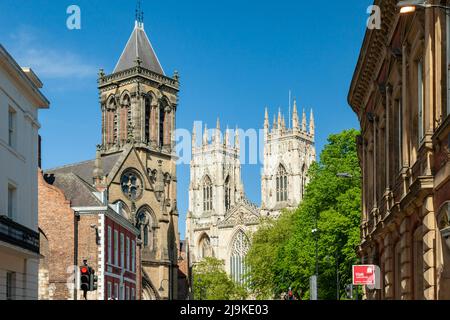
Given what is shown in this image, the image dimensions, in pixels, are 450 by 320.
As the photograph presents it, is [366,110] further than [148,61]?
No

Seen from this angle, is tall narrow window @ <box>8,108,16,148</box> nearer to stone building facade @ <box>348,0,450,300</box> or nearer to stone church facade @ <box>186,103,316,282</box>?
stone building facade @ <box>348,0,450,300</box>

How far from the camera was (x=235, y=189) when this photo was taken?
552ft

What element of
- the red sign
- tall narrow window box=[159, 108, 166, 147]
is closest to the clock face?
tall narrow window box=[159, 108, 166, 147]

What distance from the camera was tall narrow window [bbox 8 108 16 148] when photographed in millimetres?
29566

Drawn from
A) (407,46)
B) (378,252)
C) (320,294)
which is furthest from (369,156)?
(320,294)

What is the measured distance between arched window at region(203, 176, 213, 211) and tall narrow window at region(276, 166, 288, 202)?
15546mm

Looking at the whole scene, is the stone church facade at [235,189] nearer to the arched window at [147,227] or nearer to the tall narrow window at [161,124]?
the tall narrow window at [161,124]

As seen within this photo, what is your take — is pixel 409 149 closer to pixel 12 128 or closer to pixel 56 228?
pixel 12 128

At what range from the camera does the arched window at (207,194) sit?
16550 centimetres

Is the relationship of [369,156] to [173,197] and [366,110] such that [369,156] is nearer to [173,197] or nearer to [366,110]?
[366,110]

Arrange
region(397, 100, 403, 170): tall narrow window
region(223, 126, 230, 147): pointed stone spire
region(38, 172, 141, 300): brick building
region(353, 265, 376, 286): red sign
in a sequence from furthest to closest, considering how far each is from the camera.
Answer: region(223, 126, 230, 147): pointed stone spire < region(38, 172, 141, 300): brick building < region(353, 265, 376, 286): red sign < region(397, 100, 403, 170): tall narrow window

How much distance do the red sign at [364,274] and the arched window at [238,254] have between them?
12356 cm
